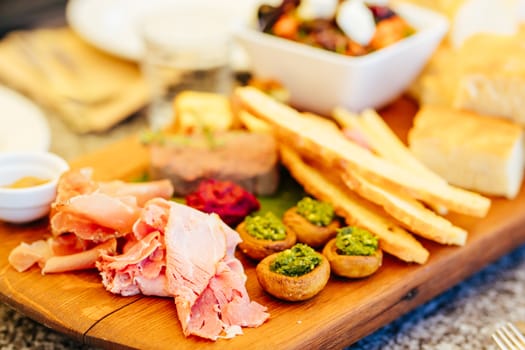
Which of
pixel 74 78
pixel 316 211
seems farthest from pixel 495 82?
pixel 74 78

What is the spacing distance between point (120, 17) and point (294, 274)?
2.02 m

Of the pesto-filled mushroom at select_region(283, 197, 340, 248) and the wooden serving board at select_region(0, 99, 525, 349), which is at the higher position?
the pesto-filled mushroom at select_region(283, 197, 340, 248)

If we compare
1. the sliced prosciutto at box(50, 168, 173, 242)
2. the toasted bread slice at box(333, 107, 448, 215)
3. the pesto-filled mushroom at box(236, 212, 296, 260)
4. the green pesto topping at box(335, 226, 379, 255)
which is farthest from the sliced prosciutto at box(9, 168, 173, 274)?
the toasted bread slice at box(333, 107, 448, 215)

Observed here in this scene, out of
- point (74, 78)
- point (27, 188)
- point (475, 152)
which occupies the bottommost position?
point (74, 78)

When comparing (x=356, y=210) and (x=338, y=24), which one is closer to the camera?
(x=356, y=210)

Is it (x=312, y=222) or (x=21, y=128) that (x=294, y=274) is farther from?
(x=21, y=128)

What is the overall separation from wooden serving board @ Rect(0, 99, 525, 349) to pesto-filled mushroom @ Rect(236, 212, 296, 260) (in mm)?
56

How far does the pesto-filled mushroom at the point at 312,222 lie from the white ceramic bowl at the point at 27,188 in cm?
64

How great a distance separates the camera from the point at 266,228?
1858mm

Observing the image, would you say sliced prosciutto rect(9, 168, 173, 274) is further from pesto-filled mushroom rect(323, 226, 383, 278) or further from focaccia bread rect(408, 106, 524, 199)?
focaccia bread rect(408, 106, 524, 199)

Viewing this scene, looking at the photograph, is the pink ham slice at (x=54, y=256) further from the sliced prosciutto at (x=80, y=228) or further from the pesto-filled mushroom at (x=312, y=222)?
the pesto-filled mushroom at (x=312, y=222)

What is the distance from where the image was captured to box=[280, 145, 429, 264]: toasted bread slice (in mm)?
1883

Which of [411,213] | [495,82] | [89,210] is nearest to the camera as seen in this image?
[89,210]

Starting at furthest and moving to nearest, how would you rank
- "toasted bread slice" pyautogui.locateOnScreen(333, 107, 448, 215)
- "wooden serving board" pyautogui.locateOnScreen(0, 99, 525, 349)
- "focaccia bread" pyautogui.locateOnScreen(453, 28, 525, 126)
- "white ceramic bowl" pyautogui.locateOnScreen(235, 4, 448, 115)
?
"white ceramic bowl" pyautogui.locateOnScreen(235, 4, 448, 115)
"focaccia bread" pyautogui.locateOnScreen(453, 28, 525, 126)
"toasted bread slice" pyautogui.locateOnScreen(333, 107, 448, 215)
"wooden serving board" pyautogui.locateOnScreen(0, 99, 525, 349)
